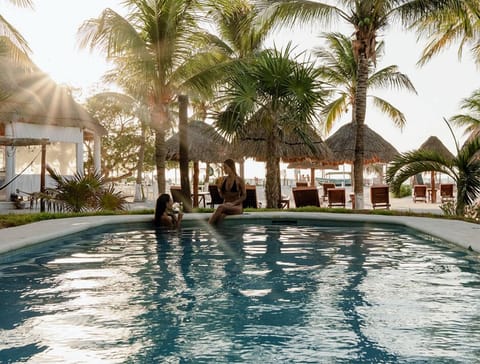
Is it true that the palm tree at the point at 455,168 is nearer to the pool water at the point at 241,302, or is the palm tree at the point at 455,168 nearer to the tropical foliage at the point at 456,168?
the tropical foliage at the point at 456,168

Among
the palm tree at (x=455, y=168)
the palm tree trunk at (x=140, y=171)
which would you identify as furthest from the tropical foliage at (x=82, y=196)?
the palm tree trunk at (x=140, y=171)

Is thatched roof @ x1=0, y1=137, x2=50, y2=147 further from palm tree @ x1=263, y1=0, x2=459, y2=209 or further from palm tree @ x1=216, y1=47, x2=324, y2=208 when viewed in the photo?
palm tree @ x1=263, y1=0, x2=459, y2=209

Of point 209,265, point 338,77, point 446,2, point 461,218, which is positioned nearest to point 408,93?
point 338,77

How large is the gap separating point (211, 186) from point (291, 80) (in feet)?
13.4

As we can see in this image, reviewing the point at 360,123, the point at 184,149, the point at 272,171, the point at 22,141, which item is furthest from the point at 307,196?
the point at 22,141

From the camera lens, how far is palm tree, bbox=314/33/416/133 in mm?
24859

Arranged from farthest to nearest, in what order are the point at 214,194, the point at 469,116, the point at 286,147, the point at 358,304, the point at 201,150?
the point at 469,116, the point at 201,150, the point at 286,147, the point at 214,194, the point at 358,304

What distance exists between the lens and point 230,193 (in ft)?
41.8

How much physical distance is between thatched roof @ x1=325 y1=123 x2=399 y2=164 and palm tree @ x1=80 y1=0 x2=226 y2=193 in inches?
250

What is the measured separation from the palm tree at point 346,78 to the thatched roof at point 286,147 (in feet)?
22.5

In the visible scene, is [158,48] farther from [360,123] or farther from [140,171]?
[140,171]

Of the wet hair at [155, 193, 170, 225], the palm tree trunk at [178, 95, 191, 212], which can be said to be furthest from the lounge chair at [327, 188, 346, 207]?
the wet hair at [155, 193, 170, 225]

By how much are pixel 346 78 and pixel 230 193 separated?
1513 centimetres

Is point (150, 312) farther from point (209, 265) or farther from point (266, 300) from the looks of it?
point (209, 265)
